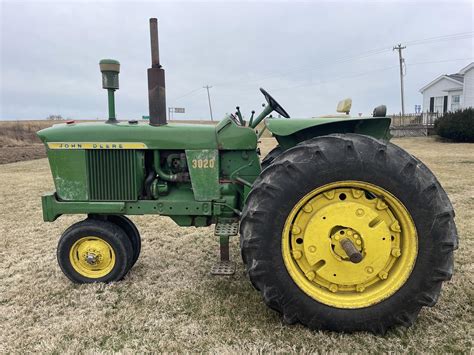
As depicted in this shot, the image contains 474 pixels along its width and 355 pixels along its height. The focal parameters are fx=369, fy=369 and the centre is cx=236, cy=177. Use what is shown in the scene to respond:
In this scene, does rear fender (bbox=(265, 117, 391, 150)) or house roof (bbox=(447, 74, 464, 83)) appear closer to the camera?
rear fender (bbox=(265, 117, 391, 150))

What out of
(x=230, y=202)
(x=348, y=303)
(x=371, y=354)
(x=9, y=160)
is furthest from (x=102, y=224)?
(x=9, y=160)

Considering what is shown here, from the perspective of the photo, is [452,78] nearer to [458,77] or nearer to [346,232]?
[458,77]

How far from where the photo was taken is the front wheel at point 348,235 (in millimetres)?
2428

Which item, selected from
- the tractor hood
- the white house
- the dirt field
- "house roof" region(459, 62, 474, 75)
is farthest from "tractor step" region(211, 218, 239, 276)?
"house roof" region(459, 62, 474, 75)

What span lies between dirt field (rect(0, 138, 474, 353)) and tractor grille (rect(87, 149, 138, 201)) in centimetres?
82

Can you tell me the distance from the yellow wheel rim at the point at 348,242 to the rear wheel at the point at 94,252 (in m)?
1.66

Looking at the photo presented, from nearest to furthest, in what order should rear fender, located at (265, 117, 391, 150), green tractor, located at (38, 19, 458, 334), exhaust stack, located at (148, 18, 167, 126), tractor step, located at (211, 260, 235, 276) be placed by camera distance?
green tractor, located at (38, 19, 458, 334), rear fender, located at (265, 117, 391, 150), tractor step, located at (211, 260, 235, 276), exhaust stack, located at (148, 18, 167, 126)

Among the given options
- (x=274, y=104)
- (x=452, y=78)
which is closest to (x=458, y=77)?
(x=452, y=78)

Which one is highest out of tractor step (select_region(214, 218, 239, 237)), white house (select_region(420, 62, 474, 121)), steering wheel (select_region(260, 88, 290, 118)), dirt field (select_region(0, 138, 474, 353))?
white house (select_region(420, 62, 474, 121))

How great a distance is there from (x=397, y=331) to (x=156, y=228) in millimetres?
3510

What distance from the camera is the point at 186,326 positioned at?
2670mm

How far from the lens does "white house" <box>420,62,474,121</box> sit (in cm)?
2727

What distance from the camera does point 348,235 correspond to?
101 inches

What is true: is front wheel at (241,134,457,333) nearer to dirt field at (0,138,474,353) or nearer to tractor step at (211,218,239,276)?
dirt field at (0,138,474,353)
